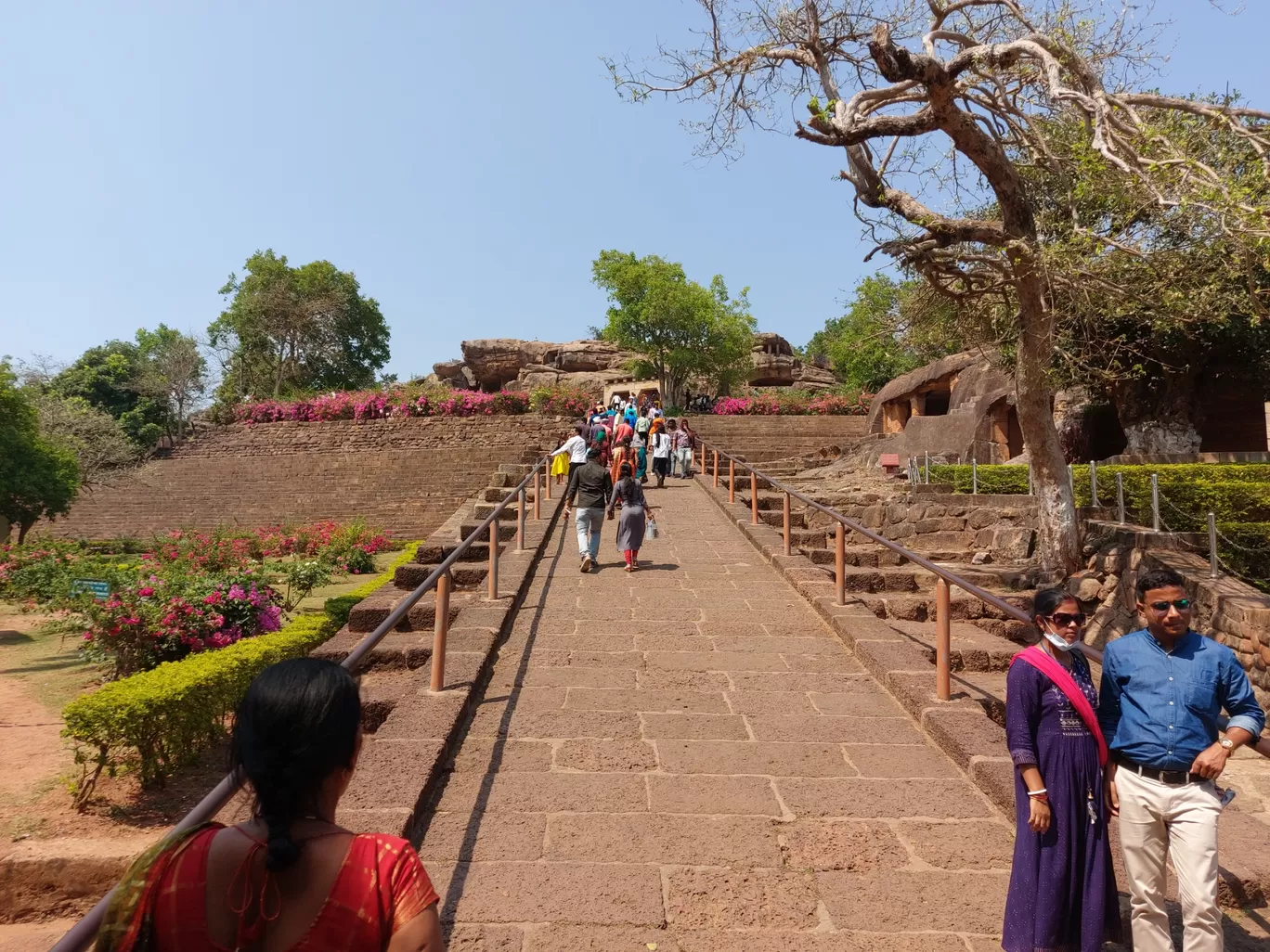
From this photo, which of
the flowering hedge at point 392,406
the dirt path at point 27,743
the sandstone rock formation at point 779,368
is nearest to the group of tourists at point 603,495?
the dirt path at point 27,743

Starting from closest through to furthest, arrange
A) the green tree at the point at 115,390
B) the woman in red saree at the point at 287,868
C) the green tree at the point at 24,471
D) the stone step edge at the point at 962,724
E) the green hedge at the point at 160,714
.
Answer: the woman in red saree at the point at 287,868 < the stone step edge at the point at 962,724 < the green hedge at the point at 160,714 < the green tree at the point at 24,471 < the green tree at the point at 115,390

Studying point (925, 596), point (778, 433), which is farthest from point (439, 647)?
point (778, 433)

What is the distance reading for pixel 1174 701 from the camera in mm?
2715

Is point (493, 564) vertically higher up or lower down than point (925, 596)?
higher up

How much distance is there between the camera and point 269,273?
43.2 m

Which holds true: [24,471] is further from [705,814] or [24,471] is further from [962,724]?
[962,724]

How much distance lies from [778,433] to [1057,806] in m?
22.6

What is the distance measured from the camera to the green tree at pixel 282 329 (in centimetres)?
4238

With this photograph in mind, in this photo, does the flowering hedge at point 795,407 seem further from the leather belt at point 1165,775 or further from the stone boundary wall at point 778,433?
the leather belt at point 1165,775

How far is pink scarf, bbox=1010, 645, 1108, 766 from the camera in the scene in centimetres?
274

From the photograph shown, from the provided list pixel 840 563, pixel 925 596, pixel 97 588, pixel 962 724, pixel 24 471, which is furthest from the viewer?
pixel 24 471

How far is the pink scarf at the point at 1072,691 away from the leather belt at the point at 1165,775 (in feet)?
0.28

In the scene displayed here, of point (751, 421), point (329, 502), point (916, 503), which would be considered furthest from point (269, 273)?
point (916, 503)

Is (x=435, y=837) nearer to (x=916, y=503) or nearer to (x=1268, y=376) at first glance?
(x=916, y=503)
